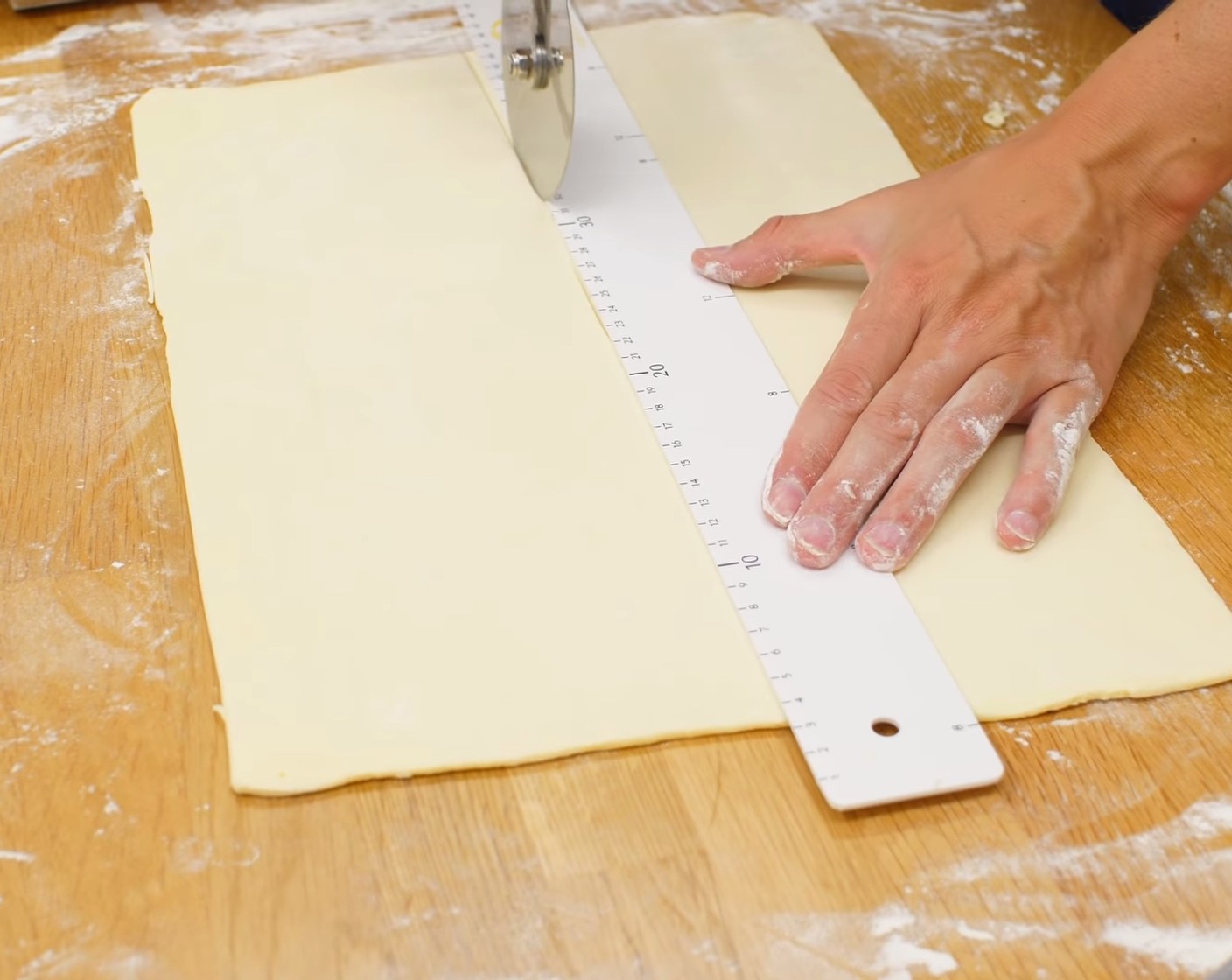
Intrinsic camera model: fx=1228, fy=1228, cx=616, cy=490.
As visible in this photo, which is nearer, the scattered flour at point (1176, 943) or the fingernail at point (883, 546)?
the scattered flour at point (1176, 943)

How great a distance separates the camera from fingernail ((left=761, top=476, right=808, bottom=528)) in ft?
3.77

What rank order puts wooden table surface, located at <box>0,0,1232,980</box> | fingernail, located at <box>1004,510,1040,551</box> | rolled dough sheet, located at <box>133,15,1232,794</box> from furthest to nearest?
fingernail, located at <box>1004,510,1040,551</box> → rolled dough sheet, located at <box>133,15,1232,794</box> → wooden table surface, located at <box>0,0,1232,980</box>

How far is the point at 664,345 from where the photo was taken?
135 cm

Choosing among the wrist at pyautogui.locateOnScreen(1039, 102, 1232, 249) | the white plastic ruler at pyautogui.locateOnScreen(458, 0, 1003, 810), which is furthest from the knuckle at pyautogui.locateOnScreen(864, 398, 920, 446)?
the wrist at pyautogui.locateOnScreen(1039, 102, 1232, 249)

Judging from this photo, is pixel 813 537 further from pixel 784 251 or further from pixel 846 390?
pixel 784 251

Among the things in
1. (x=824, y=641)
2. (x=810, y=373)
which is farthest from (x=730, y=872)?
(x=810, y=373)

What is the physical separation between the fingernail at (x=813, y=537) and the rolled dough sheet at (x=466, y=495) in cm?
3

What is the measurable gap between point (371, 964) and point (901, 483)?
63cm

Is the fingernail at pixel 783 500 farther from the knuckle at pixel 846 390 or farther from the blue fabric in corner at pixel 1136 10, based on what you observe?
the blue fabric in corner at pixel 1136 10

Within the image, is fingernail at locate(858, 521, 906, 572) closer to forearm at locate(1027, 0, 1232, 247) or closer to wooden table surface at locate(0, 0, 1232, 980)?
wooden table surface at locate(0, 0, 1232, 980)

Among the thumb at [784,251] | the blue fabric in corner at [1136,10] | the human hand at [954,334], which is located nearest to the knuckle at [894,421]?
the human hand at [954,334]

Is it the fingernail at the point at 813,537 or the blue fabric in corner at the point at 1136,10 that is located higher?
the blue fabric in corner at the point at 1136,10

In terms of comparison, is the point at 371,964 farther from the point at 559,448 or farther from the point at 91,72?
the point at 91,72

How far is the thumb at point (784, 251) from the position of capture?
4.51 ft
